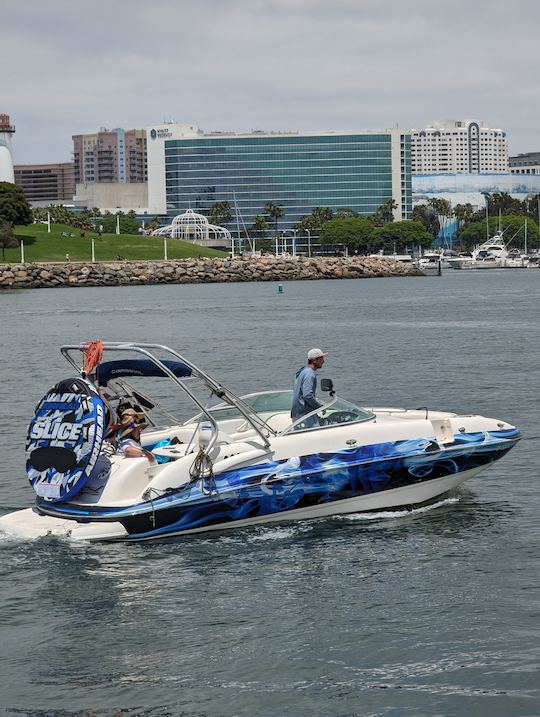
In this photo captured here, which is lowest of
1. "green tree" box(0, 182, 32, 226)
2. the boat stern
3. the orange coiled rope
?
the boat stern

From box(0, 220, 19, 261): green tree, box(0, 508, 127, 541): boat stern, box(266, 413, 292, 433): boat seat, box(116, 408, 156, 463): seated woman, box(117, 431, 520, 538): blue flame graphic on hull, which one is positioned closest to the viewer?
box(0, 508, 127, 541): boat stern

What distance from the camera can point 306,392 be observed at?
17.7 metres

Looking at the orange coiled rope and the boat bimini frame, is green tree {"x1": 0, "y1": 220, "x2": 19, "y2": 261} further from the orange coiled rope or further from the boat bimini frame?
the orange coiled rope

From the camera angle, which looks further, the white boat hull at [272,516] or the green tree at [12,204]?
the green tree at [12,204]

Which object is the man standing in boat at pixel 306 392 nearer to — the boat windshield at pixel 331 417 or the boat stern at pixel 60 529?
the boat windshield at pixel 331 417

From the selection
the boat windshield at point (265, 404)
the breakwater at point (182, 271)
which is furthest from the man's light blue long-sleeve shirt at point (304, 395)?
the breakwater at point (182, 271)

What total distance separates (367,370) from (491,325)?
28411 mm

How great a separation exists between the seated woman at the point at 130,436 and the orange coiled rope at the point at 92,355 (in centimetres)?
105

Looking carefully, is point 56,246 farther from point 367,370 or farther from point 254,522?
point 254,522

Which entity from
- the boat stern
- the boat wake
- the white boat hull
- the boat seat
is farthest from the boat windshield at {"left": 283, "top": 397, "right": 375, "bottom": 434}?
the boat stern

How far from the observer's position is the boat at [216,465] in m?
16.5

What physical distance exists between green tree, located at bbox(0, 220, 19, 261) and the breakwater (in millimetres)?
10075

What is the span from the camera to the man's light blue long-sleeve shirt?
17.7 metres

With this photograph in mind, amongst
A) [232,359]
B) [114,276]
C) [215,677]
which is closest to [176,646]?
[215,677]
